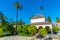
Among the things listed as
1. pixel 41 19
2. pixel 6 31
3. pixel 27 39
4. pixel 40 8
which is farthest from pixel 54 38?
pixel 40 8

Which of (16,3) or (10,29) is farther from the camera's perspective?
(16,3)

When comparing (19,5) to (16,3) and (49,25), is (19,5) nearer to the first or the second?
(16,3)

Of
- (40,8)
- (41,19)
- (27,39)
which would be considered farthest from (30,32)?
(40,8)

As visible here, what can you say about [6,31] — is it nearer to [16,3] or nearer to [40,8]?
[16,3]

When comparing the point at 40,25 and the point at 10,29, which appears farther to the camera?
the point at 40,25

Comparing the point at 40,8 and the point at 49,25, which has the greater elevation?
the point at 40,8

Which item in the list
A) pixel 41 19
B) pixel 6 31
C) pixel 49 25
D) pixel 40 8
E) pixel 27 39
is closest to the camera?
pixel 27 39

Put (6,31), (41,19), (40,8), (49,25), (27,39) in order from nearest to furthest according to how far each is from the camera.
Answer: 1. (27,39)
2. (6,31)
3. (49,25)
4. (41,19)
5. (40,8)

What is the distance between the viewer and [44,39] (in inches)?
1146

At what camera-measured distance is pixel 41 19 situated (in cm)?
6306

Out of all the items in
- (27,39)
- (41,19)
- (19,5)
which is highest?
(19,5)

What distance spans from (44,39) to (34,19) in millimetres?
34880

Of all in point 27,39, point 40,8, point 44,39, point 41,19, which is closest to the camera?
point 44,39

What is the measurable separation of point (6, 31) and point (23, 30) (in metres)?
4.59
